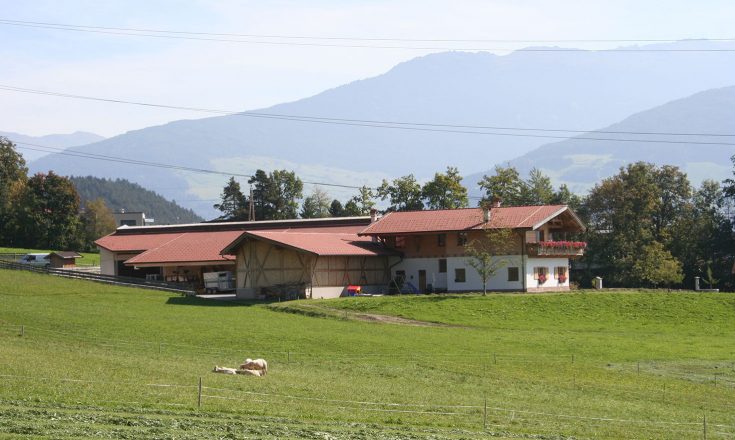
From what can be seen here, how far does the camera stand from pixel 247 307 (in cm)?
6706

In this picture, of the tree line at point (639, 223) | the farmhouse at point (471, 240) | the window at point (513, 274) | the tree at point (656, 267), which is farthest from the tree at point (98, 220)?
the window at point (513, 274)

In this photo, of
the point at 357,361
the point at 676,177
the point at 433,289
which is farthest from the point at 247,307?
the point at 676,177

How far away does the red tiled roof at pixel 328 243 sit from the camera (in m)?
72.8

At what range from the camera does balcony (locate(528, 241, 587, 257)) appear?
7562 cm

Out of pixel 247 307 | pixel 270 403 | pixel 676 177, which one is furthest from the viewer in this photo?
pixel 676 177

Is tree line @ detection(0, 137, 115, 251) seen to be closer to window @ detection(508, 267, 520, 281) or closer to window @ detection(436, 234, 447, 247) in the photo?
window @ detection(436, 234, 447, 247)

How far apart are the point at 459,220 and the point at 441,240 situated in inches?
84.1

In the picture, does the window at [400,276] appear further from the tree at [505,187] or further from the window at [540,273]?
the tree at [505,187]

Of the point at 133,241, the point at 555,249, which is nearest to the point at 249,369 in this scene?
the point at 555,249

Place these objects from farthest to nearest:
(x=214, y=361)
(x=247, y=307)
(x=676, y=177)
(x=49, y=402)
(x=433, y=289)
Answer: (x=676, y=177) < (x=433, y=289) < (x=247, y=307) < (x=214, y=361) < (x=49, y=402)

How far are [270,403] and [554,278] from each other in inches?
2086

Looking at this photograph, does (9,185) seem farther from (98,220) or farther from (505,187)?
(505,187)

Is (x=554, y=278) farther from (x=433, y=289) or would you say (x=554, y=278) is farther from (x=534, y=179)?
(x=534, y=179)

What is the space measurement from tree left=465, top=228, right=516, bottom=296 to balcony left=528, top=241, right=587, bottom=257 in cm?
167
